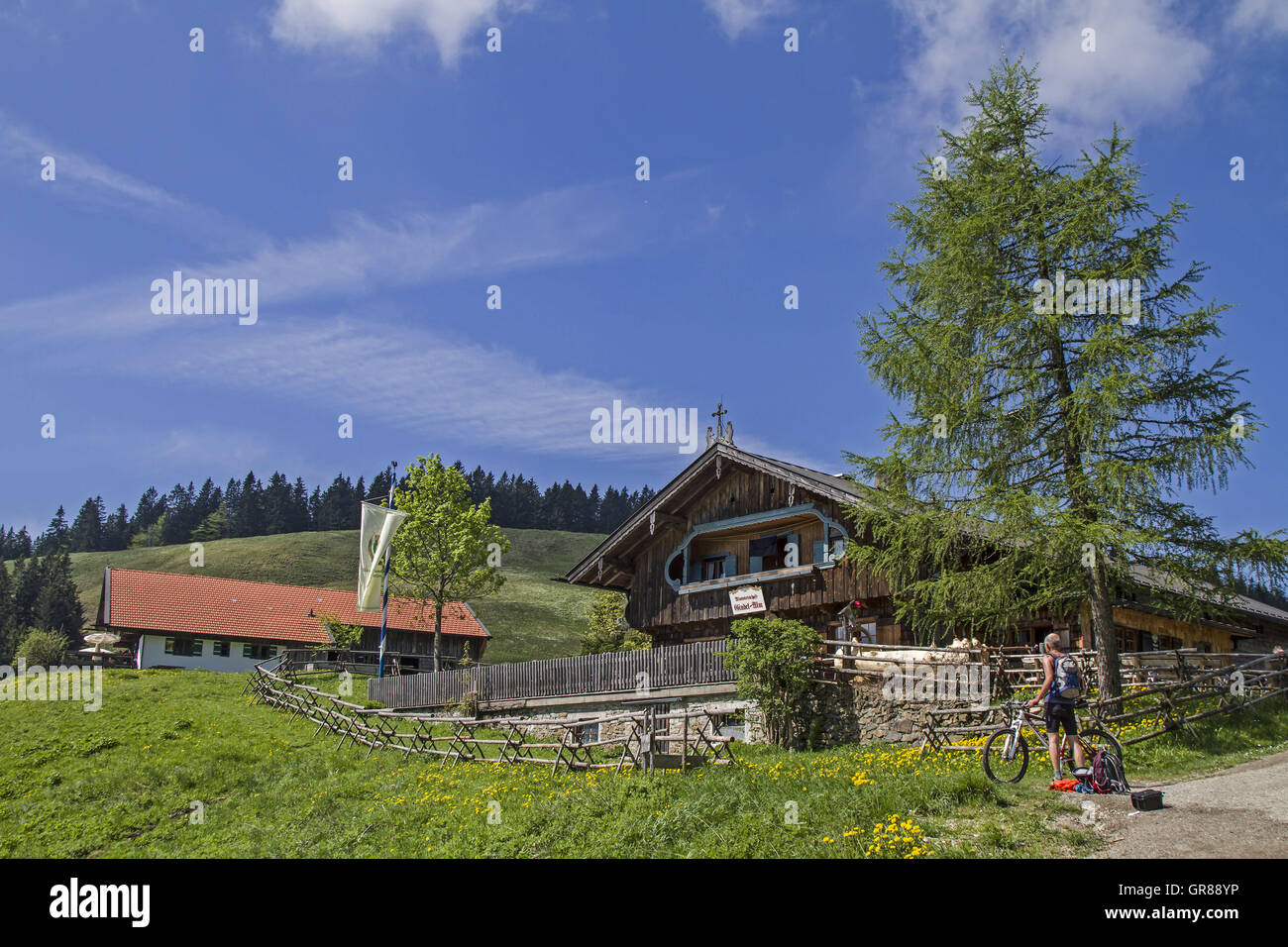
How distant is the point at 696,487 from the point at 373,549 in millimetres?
13466

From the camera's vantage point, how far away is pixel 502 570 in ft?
406

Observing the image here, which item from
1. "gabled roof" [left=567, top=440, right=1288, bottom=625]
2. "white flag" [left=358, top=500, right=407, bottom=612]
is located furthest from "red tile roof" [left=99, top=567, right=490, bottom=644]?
"gabled roof" [left=567, top=440, right=1288, bottom=625]

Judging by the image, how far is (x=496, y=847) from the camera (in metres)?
12.1

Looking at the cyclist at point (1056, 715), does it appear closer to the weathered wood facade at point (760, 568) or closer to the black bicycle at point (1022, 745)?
the black bicycle at point (1022, 745)

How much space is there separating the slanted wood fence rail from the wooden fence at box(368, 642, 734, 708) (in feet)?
3.55

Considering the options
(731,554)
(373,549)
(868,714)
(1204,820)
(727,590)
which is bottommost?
(868,714)

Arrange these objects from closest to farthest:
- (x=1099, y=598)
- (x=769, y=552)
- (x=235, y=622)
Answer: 1. (x=1099, y=598)
2. (x=769, y=552)
3. (x=235, y=622)

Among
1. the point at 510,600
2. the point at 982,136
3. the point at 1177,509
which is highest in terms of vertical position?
the point at 982,136

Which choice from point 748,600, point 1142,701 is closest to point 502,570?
point 748,600

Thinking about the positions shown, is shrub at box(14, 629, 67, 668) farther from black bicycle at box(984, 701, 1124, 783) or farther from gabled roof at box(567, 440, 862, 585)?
black bicycle at box(984, 701, 1124, 783)

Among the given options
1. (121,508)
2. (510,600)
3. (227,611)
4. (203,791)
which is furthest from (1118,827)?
(121,508)

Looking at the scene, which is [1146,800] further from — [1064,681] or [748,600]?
[748,600]
